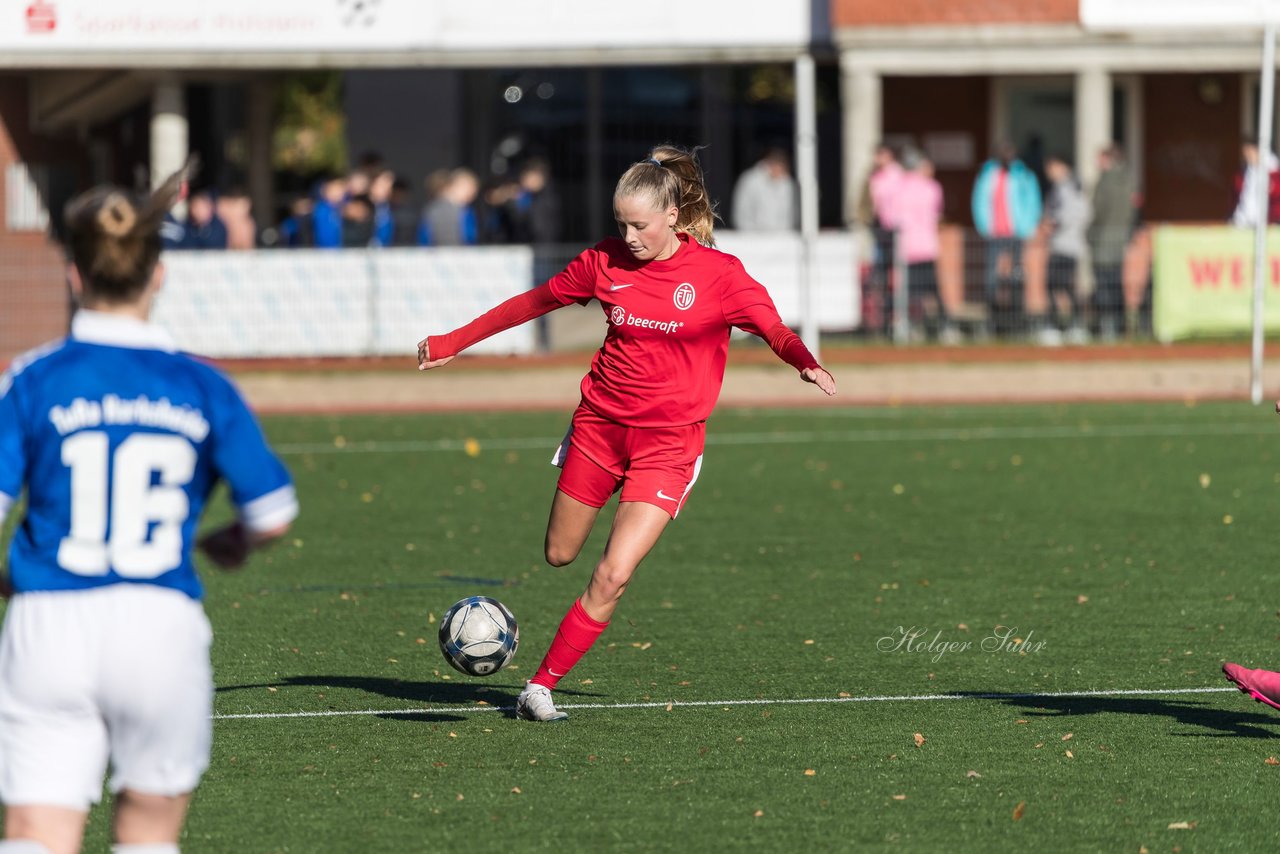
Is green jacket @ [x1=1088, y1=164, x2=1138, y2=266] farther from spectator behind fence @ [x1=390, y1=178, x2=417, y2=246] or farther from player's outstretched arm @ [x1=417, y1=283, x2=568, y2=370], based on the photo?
player's outstretched arm @ [x1=417, y1=283, x2=568, y2=370]

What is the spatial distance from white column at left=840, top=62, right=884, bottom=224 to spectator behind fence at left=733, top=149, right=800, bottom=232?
3.31 feet

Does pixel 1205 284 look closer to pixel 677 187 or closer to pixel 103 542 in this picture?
pixel 677 187

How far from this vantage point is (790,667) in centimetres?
816

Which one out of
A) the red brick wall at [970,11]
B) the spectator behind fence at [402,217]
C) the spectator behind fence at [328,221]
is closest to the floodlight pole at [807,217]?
the red brick wall at [970,11]

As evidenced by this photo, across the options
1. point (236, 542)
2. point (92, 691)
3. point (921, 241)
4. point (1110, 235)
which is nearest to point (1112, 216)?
point (1110, 235)

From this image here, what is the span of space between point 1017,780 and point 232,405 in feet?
10.3

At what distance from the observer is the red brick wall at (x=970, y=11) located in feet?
78.0

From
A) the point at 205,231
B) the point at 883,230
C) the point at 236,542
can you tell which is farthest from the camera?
the point at 883,230

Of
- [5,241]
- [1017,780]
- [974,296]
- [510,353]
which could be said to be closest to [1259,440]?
[974,296]

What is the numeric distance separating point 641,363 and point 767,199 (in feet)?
52.8

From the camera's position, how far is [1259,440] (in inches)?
639

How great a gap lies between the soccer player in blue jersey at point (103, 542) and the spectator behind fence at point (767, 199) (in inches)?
753

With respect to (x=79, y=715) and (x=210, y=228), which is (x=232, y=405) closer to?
(x=79, y=715)

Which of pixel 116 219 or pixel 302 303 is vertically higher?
pixel 116 219
